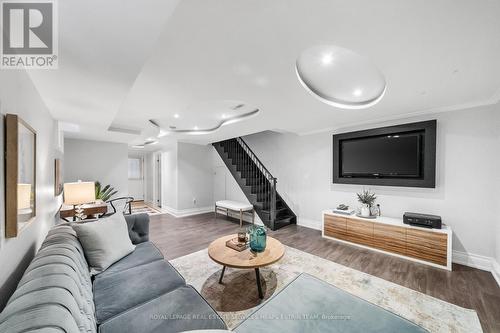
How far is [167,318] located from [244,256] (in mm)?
1063

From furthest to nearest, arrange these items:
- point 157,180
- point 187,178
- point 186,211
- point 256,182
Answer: point 157,180 < point 187,178 < point 186,211 < point 256,182

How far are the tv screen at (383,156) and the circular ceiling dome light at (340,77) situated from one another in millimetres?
1017

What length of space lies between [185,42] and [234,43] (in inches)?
14.6

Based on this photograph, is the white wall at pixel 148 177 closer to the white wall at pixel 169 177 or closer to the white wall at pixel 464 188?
the white wall at pixel 169 177

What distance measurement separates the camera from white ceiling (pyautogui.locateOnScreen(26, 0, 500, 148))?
3.78ft

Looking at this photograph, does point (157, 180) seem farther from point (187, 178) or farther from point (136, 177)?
point (187, 178)

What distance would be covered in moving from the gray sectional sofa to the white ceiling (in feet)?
4.55

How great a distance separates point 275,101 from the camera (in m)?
2.71

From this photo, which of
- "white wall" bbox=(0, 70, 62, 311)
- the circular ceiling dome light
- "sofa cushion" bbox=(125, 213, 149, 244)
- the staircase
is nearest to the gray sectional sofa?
"white wall" bbox=(0, 70, 62, 311)

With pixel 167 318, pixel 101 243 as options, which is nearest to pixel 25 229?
pixel 101 243

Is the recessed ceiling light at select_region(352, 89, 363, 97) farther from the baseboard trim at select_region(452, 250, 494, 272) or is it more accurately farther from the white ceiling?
the baseboard trim at select_region(452, 250, 494, 272)

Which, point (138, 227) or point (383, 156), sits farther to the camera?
point (383, 156)

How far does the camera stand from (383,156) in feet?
11.6

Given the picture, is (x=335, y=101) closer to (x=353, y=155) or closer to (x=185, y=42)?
(x=353, y=155)
